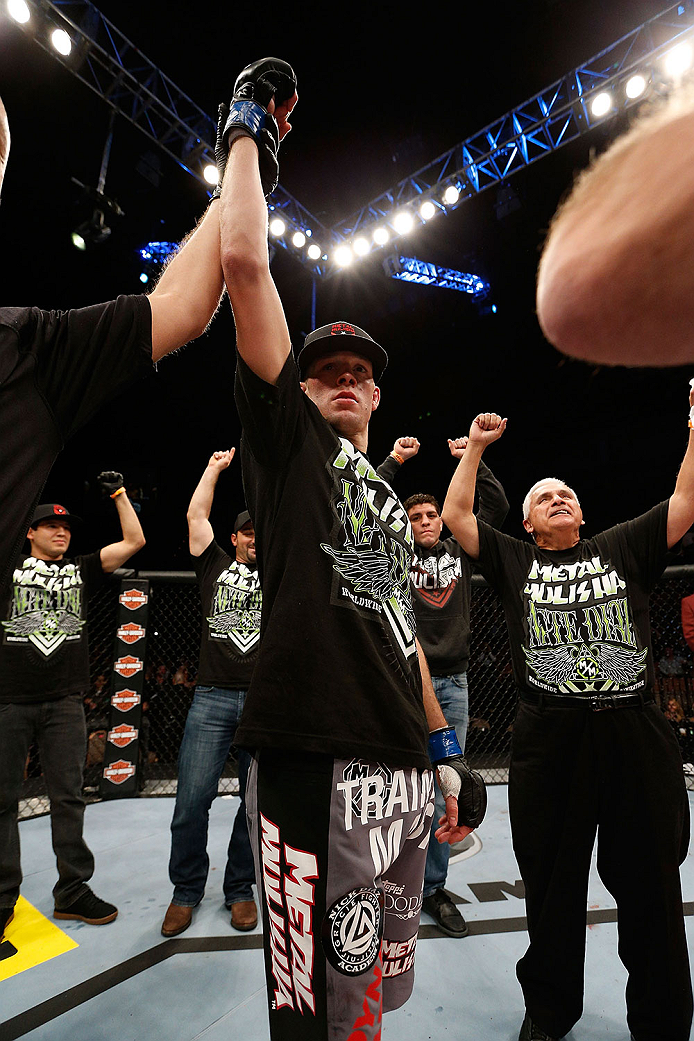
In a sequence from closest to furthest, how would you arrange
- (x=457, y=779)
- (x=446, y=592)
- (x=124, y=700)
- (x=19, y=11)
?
(x=457, y=779) < (x=446, y=592) < (x=19, y=11) < (x=124, y=700)

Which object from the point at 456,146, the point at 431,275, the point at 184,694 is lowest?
the point at 184,694

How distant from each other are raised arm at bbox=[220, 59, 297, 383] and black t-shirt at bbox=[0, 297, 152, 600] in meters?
0.17

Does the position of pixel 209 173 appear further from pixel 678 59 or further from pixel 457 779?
pixel 457 779

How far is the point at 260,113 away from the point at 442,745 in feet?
4.85

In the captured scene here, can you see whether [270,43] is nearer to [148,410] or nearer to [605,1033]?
[605,1033]

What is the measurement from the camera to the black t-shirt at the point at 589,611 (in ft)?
6.12

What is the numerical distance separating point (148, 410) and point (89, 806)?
30.2 ft

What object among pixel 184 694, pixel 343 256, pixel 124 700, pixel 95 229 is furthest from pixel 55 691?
pixel 343 256

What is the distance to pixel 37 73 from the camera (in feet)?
15.4

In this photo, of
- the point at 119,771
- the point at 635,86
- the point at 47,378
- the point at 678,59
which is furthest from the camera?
the point at 635,86

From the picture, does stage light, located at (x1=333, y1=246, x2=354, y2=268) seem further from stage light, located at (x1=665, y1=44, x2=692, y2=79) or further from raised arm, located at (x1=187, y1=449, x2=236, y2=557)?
raised arm, located at (x1=187, y1=449, x2=236, y2=557)

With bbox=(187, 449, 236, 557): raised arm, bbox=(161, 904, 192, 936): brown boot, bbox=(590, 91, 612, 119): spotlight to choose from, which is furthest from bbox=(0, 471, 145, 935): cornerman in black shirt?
bbox=(590, 91, 612, 119): spotlight

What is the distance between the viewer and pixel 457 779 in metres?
1.24

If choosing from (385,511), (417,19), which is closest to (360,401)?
(385,511)
